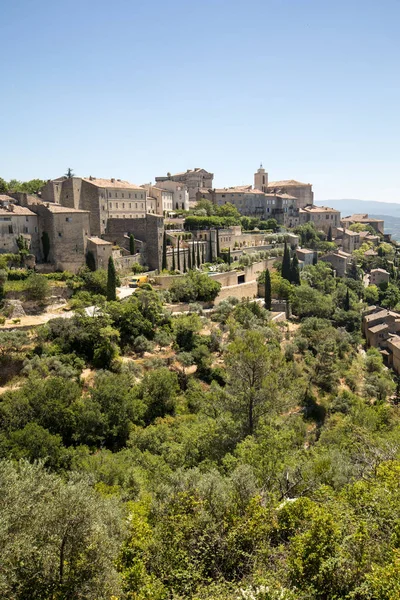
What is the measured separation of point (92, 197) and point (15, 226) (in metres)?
11.1

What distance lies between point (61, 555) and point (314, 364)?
3216 centimetres

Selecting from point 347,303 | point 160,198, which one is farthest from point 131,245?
→ point 347,303

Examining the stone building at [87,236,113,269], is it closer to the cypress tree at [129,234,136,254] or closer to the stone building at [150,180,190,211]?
the cypress tree at [129,234,136,254]

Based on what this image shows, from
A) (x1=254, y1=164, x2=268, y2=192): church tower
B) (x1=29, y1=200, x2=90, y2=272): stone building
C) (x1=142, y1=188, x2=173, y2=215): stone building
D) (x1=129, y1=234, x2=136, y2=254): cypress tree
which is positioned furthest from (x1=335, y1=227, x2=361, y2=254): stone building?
(x1=29, y1=200, x2=90, y2=272): stone building

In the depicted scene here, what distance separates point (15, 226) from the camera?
134 feet

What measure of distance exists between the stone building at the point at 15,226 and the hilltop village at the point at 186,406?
18cm

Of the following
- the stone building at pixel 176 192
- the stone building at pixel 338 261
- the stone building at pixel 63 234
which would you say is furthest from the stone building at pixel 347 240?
the stone building at pixel 63 234

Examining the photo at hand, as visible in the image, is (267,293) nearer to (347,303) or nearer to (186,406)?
(347,303)

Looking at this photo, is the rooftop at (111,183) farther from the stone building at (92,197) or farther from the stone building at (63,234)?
the stone building at (63,234)

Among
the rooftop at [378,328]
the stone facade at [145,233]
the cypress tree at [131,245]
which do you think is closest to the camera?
the cypress tree at [131,245]

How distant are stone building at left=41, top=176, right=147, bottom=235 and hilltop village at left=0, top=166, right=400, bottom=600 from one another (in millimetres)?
212

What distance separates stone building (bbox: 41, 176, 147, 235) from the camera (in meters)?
48.6

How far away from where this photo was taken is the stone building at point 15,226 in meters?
40.1

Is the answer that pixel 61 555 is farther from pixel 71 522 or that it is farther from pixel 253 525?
pixel 253 525
